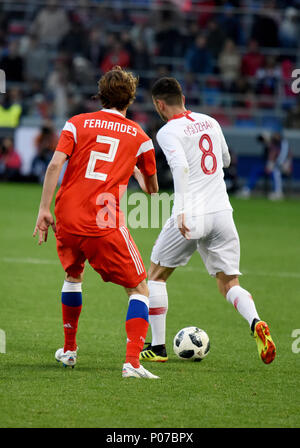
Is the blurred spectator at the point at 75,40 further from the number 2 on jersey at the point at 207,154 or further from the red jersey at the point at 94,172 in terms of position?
the red jersey at the point at 94,172

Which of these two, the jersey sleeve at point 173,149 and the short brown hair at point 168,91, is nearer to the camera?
the jersey sleeve at point 173,149

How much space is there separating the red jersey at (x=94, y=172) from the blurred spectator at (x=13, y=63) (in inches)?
770

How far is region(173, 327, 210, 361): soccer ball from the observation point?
258 inches

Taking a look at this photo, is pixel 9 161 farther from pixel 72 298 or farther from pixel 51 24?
pixel 72 298

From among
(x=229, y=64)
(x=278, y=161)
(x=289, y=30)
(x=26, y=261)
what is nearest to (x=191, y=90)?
(x=229, y=64)

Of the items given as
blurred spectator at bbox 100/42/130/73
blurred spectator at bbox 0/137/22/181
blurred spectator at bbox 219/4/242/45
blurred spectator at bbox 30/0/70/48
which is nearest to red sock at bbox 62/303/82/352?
blurred spectator at bbox 0/137/22/181

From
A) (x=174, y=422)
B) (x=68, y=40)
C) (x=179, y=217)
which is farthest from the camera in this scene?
(x=68, y=40)

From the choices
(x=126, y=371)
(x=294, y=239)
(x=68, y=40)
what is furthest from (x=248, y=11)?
(x=126, y=371)

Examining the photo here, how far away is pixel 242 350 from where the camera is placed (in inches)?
276

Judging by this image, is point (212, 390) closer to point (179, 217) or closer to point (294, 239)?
point (179, 217)

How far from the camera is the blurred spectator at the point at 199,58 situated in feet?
82.0

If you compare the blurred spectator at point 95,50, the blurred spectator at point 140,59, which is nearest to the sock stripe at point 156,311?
the blurred spectator at point 140,59

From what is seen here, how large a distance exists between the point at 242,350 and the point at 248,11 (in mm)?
20954

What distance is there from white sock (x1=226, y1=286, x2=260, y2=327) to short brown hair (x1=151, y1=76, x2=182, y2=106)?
5.04 ft
